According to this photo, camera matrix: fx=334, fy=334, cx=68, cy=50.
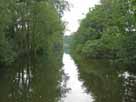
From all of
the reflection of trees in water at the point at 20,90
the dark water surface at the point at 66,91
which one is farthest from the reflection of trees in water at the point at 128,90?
the reflection of trees in water at the point at 20,90

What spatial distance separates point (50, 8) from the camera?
46.2 metres

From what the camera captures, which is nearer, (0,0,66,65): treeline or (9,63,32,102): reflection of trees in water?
(9,63,32,102): reflection of trees in water

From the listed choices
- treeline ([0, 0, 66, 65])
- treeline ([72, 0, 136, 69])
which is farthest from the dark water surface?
treeline ([0, 0, 66, 65])

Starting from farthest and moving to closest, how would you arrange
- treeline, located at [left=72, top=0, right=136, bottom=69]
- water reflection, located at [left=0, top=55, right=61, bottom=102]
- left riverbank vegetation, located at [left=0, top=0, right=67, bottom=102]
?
left riverbank vegetation, located at [left=0, top=0, right=67, bottom=102] → treeline, located at [left=72, top=0, right=136, bottom=69] → water reflection, located at [left=0, top=55, right=61, bottom=102]

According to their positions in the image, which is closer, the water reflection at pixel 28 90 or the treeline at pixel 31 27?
the water reflection at pixel 28 90

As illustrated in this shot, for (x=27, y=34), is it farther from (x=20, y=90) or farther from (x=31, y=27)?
(x=20, y=90)

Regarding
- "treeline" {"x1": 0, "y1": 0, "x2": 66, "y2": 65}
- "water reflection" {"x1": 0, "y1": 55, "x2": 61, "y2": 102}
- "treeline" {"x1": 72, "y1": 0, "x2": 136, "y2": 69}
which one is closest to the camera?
"water reflection" {"x1": 0, "y1": 55, "x2": 61, "y2": 102}

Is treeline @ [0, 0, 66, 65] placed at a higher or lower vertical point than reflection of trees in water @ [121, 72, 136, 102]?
higher

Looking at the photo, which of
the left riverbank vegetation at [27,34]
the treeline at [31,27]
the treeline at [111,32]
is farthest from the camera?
the treeline at [31,27]

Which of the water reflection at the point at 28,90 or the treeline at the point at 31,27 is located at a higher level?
the treeline at the point at 31,27

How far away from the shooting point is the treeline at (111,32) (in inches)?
1203

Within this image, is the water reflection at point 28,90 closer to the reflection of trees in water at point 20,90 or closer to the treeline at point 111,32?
the reflection of trees in water at point 20,90

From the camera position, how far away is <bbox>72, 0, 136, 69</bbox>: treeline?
100ft

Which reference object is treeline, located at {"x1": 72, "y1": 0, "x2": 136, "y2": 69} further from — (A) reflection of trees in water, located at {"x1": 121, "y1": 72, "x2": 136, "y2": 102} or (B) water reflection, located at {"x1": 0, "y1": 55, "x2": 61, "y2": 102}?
(B) water reflection, located at {"x1": 0, "y1": 55, "x2": 61, "y2": 102}
